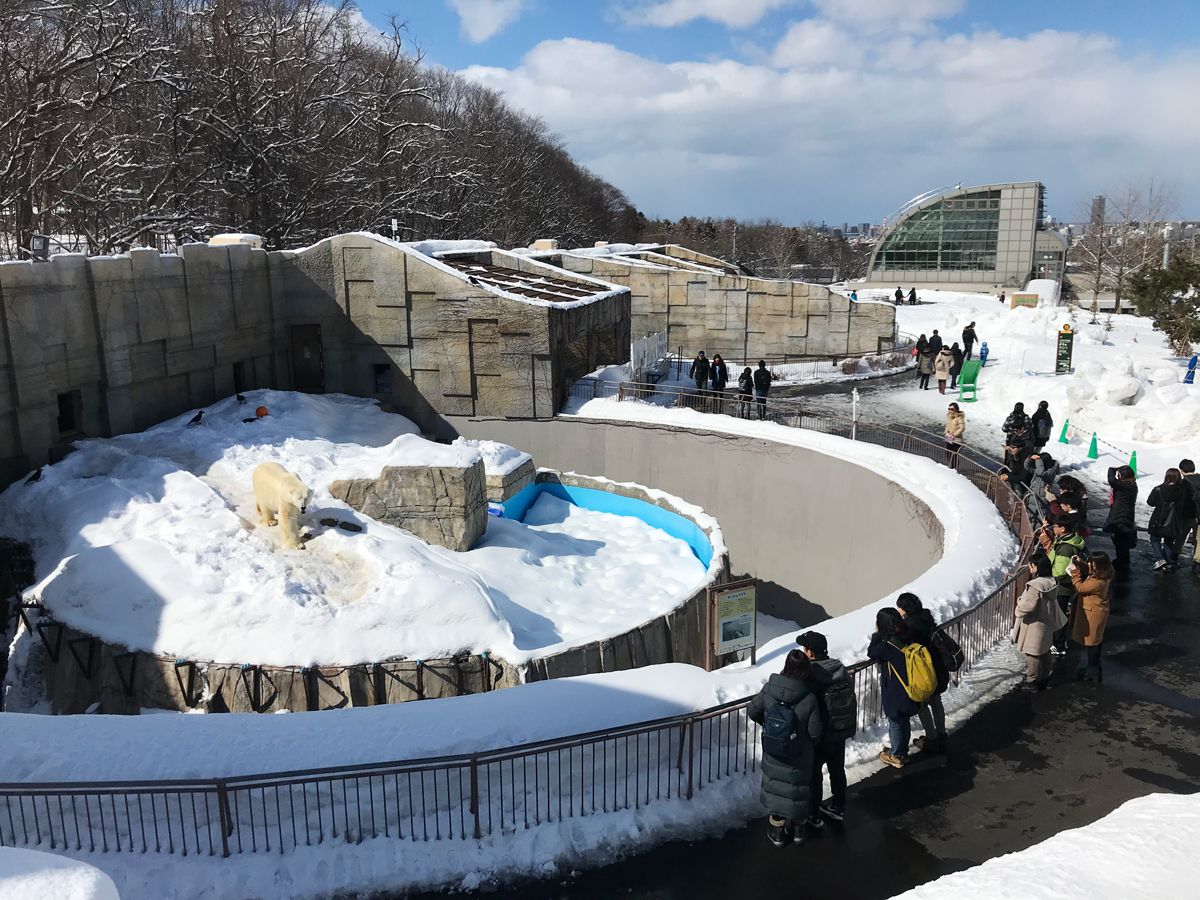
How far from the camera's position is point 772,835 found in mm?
6090

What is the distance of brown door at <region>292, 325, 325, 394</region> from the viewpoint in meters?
22.6

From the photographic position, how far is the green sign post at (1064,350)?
25.1 metres

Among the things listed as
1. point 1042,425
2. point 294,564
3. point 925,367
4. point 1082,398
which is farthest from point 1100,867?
point 925,367

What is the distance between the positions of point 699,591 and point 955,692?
17.4ft

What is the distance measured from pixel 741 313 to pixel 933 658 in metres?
28.6

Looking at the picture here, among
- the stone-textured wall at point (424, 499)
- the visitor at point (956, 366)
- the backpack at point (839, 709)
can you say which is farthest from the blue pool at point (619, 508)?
the visitor at point (956, 366)

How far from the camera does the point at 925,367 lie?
26.2 metres

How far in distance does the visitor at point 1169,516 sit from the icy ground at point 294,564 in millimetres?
6318

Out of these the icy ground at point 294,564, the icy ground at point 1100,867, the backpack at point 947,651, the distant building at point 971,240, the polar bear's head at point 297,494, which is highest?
the distant building at point 971,240

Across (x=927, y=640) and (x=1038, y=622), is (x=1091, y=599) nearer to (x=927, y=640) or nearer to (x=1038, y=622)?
(x=1038, y=622)

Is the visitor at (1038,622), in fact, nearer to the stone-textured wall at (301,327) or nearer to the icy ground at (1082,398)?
the icy ground at (1082,398)

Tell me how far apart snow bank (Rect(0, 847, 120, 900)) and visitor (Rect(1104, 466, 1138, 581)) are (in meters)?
11.8

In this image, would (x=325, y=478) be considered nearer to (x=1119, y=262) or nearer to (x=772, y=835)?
(x=772, y=835)

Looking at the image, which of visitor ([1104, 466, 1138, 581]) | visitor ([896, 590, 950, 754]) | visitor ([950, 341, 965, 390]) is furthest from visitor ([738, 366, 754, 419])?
visitor ([896, 590, 950, 754])
